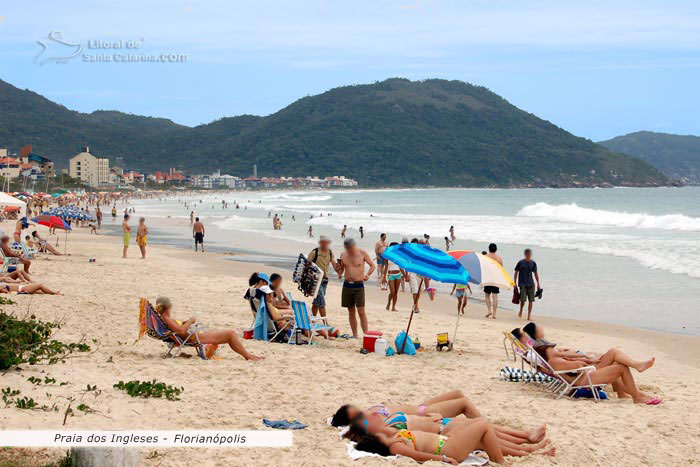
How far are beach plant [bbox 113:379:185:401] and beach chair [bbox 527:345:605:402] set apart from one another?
10.8ft

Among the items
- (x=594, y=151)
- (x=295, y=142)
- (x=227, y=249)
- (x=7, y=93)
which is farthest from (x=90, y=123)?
(x=227, y=249)

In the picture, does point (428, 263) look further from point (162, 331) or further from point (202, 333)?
point (162, 331)

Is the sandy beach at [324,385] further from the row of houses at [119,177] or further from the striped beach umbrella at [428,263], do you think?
the row of houses at [119,177]

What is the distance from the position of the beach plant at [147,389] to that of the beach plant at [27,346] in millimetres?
857

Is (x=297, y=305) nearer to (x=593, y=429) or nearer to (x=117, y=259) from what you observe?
(x=593, y=429)

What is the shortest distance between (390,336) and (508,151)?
17878 cm

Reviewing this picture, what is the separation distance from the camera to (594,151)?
184m

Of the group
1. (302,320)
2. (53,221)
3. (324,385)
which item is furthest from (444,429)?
(53,221)

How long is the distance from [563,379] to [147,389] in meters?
3.72

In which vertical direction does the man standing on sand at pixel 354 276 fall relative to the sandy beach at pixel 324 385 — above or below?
above

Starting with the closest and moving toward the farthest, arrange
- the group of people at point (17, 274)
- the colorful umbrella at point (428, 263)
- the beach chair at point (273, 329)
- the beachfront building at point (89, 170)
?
the colorful umbrella at point (428, 263) < the beach chair at point (273, 329) < the group of people at point (17, 274) < the beachfront building at point (89, 170)
